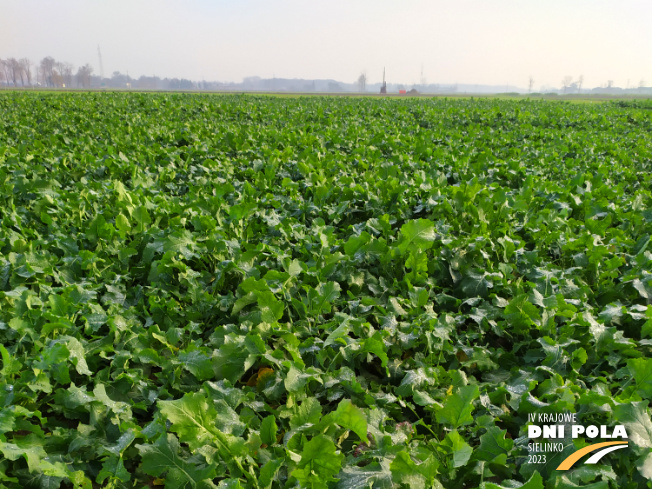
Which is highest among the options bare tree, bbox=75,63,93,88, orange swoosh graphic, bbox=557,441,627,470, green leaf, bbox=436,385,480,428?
bare tree, bbox=75,63,93,88

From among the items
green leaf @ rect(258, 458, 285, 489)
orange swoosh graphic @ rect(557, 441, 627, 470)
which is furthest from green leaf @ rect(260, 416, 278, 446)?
orange swoosh graphic @ rect(557, 441, 627, 470)

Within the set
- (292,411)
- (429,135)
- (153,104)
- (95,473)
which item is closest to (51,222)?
(95,473)

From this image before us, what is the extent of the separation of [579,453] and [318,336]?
5.17 ft

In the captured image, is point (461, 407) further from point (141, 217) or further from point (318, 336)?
point (141, 217)

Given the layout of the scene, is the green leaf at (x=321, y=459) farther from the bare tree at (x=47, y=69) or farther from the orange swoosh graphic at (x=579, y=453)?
the bare tree at (x=47, y=69)

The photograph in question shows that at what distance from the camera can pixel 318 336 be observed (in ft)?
9.28

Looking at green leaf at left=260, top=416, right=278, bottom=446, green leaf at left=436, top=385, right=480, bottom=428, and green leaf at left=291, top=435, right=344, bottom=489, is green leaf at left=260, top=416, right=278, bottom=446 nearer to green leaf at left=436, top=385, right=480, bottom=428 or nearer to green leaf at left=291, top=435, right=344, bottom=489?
green leaf at left=291, top=435, right=344, bottom=489

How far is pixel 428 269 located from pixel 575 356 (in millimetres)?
1301

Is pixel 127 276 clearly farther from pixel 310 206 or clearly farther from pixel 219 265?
pixel 310 206

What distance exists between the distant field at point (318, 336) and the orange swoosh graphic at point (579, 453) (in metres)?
0.03

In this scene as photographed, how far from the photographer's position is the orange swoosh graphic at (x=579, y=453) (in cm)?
180

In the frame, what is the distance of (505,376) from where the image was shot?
260cm

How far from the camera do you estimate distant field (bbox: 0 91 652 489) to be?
1.83 m

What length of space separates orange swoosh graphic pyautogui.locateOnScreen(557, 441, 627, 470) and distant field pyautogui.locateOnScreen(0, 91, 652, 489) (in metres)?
0.03
